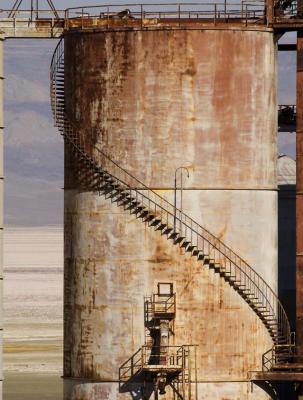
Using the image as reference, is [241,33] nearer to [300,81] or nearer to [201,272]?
[300,81]

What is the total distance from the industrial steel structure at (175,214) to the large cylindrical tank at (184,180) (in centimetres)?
3

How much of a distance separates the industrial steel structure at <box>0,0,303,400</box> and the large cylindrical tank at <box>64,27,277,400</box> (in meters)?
0.03

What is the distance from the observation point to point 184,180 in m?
57.2

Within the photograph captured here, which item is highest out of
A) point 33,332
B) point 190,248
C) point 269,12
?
point 269,12

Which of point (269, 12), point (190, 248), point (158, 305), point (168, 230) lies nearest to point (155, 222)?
point (168, 230)

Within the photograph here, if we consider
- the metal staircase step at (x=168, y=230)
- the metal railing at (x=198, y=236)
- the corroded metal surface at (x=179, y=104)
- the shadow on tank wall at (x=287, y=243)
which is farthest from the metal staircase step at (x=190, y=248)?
the shadow on tank wall at (x=287, y=243)

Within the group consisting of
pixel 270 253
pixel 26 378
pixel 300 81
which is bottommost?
pixel 26 378

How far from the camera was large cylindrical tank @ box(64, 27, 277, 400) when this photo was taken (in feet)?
188

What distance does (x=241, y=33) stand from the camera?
57.8 meters

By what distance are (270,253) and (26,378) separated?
30237mm

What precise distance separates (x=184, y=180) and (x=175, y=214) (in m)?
1.08

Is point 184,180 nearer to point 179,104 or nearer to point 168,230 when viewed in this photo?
point 168,230

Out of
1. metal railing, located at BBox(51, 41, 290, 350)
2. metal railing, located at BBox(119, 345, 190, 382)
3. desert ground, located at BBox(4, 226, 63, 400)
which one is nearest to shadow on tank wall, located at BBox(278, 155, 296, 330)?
metal railing, located at BBox(51, 41, 290, 350)

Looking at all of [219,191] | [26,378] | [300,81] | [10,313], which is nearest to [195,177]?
[219,191]
